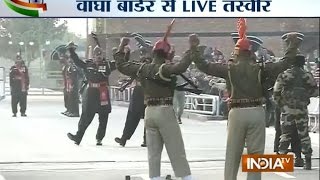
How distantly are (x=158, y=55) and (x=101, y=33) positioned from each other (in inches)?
27.8

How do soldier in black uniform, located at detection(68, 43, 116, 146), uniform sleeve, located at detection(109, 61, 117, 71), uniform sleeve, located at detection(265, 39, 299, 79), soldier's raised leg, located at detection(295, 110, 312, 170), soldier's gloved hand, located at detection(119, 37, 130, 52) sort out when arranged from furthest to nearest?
soldier's raised leg, located at detection(295, 110, 312, 170) → soldier in black uniform, located at detection(68, 43, 116, 146) → uniform sleeve, located at detection(109, 61, 117, 71) → soldier's gloved hand, located at detection(119, 37, 130, 52) → uniform sleeve, located at detection(265, 39, 299, 79)

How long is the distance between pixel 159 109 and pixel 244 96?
0.64 metres

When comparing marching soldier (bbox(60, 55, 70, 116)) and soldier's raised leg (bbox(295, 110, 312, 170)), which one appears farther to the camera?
soldier's raised leg (bbox(295, 110, 312, 170))

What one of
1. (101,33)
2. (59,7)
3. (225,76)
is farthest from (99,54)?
(225,76)

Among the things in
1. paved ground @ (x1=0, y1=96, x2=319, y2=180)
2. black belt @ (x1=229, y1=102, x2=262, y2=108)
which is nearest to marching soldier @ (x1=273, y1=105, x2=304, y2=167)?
paved ground @ (x1=0, y1=96, x2=319, y2=180)

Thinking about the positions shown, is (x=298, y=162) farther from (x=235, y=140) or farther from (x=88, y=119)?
(x=88, y=119)

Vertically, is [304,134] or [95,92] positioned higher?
[95,92]

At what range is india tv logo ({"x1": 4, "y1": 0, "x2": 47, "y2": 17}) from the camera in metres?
5.40

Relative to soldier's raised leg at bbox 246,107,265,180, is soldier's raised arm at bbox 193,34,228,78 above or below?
above

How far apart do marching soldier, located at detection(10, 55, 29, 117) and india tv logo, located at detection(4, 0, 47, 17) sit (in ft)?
1.98

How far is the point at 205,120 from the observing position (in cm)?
643

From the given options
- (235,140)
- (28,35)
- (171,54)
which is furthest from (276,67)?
(28,35)

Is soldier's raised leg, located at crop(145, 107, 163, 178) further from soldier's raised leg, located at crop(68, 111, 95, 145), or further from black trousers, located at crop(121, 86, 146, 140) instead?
soldier's raised leg, located at crop(68, 111, 95, 145)

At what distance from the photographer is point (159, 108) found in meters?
5.38
